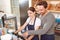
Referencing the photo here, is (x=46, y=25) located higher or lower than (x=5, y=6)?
lower

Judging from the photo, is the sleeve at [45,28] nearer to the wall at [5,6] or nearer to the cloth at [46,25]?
the cloth at [46,25]

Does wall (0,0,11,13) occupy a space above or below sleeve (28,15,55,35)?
above

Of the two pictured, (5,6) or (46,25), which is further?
(5,6)

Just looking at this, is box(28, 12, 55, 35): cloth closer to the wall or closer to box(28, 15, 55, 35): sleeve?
box(28, 15, 55, 35): sleeve

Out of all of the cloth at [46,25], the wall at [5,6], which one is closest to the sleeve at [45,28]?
the cloth at [46,25]

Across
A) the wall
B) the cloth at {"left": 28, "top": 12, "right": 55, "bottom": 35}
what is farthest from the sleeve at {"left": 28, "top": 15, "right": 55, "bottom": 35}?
the wall

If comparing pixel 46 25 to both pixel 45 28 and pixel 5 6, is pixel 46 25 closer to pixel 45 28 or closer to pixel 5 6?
pixel 45 28

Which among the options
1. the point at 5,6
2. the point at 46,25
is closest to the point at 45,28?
the point at 46,25

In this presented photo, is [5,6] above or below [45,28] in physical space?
above

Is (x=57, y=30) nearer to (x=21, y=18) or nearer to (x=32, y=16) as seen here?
(x=21, y=18)

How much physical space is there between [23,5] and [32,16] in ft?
6.09

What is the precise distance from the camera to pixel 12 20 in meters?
1.92

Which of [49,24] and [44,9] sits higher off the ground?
[44,9]

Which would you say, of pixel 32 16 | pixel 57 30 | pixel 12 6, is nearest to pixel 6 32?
pixel 32 16
